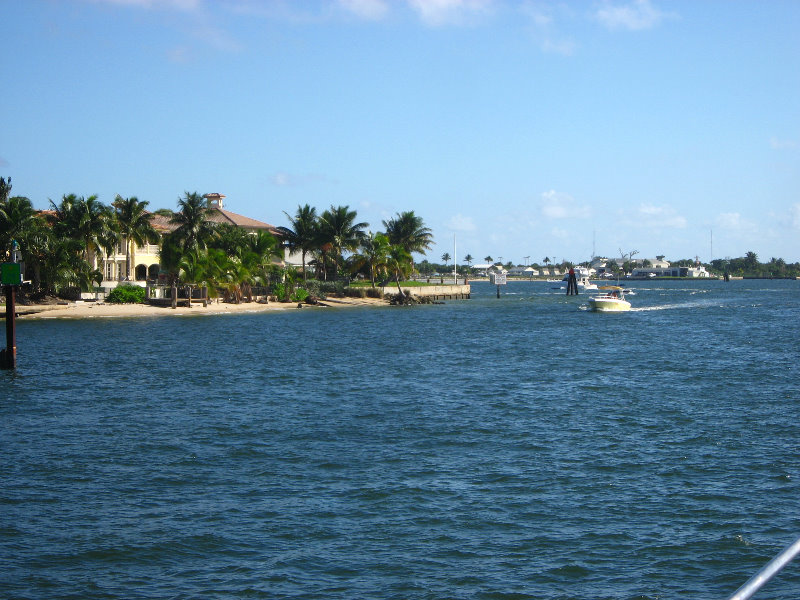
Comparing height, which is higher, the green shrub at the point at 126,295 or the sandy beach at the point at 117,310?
the green shrub at the point at 126,295

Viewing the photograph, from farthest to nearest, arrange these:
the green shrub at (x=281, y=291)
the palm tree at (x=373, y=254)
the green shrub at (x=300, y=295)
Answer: the palm tree at (x=373, y=254)
the green shrub at (x=300, y=295)
the green shrub at (x=281, y=291)

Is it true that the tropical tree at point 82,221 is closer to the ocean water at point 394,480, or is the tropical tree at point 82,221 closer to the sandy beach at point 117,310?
the sandy beach at point 117,310

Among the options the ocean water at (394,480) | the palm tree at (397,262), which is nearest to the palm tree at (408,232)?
the palm tree at (397,262)

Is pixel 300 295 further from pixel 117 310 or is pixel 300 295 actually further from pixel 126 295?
pixel 117 310

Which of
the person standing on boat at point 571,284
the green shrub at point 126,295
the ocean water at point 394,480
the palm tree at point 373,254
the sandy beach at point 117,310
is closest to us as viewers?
the ocean water at point 394,480

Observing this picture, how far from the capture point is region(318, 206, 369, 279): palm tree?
96.6 metres

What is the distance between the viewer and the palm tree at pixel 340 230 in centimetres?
9662

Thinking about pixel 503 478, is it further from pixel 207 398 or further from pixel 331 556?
pixel 207 398

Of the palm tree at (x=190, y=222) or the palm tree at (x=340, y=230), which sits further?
the palm tree at (x=340, y=230)

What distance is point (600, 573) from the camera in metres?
12.9

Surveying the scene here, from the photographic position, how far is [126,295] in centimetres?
7156

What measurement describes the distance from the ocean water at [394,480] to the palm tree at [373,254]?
2399 inches

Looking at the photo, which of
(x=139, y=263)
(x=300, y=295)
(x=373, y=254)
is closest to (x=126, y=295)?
(x=139, y=263)

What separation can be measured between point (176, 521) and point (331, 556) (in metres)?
3.35
